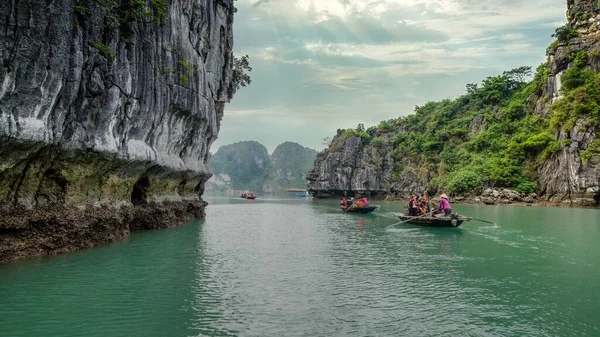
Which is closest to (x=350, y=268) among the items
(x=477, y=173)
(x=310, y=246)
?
(x=310, y=246)

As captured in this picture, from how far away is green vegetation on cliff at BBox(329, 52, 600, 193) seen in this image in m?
40.6

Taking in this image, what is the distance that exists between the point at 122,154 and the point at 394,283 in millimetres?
10022

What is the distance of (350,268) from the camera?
11414 millimetres

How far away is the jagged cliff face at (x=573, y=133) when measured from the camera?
36.5 metres

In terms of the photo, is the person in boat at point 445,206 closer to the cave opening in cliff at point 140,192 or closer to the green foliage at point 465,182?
the cave opening in cliff at point 140,192

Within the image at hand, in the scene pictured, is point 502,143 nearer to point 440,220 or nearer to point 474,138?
point 474,138

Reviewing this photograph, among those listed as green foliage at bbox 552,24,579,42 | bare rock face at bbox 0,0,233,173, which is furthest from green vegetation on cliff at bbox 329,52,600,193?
bare rock face at bbox 0,0,233,173

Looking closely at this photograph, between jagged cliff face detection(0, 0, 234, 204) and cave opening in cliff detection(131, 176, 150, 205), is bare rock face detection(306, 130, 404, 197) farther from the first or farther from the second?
cave opening in cliff detection(131, 176, 150, 205)

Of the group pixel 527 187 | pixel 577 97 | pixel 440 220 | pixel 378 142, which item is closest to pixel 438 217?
pixel 440 220

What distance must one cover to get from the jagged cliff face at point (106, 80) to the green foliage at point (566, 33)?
39.7 meters

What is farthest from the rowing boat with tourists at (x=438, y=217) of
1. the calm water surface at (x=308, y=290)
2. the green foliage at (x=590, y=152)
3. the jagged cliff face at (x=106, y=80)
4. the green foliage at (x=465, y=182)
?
the green foliage at (x=465, y=182)

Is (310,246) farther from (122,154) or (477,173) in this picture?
(477,173)

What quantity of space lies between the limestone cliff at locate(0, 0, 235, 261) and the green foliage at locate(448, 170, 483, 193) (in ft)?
126

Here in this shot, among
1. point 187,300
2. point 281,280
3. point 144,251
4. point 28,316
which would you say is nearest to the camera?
point 28,316
